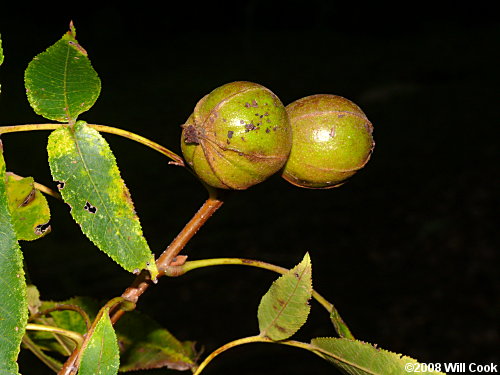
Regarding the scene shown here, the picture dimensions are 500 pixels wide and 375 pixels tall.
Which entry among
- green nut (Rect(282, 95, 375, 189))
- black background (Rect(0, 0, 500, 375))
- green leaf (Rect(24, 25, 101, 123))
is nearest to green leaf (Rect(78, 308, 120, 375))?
green leaf (Rect(24, 25, 101, 123))

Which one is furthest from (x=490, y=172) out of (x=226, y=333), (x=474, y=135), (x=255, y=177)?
(x=255, y=177)

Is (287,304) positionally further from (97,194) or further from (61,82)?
(61,82)

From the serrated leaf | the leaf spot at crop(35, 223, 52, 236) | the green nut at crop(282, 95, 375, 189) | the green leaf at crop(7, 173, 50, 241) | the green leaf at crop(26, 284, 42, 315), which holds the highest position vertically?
the green nut at crop(282, 95, 375, 189)

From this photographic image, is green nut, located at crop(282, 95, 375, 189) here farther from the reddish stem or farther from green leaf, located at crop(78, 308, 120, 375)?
green leaf, located at crop(78, 308, 120, 375)

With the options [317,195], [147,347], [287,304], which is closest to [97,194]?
[287,304]

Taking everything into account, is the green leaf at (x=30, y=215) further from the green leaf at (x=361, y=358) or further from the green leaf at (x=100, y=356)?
the green leaf at (x=361, y=358)

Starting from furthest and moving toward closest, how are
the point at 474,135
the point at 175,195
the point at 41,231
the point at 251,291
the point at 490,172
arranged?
1. the point at 474,135
2. the point at 490,172
3. the point at 175,195
4. the point at 251,291
5. the point at 41,231

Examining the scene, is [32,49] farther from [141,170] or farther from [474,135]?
[474,135]
